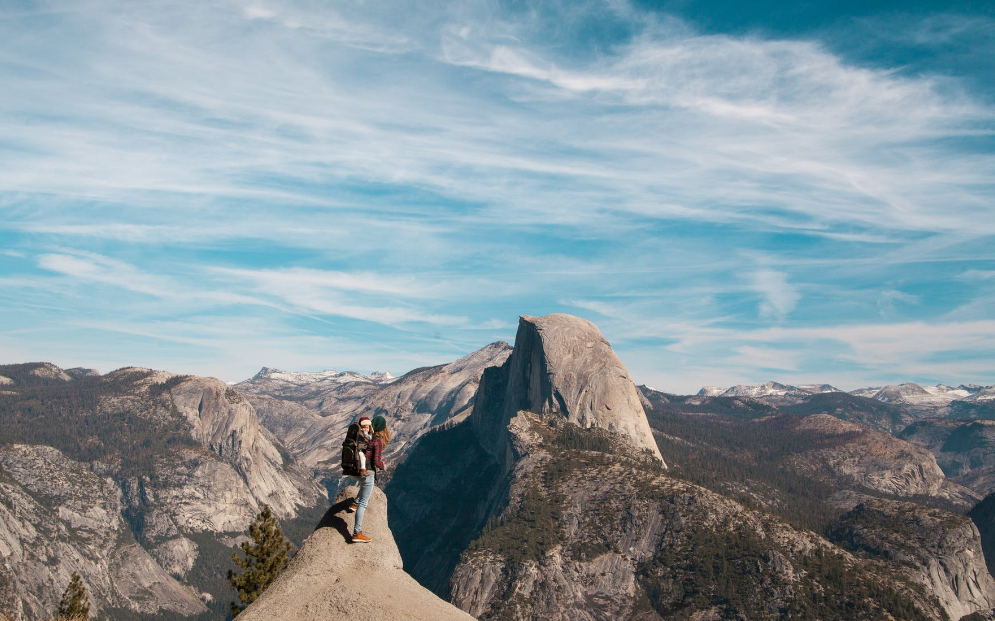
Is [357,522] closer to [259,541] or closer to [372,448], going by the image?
[372,448]

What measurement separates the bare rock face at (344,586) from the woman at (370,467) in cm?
60

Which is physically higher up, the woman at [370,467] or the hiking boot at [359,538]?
the woman at [370,467]

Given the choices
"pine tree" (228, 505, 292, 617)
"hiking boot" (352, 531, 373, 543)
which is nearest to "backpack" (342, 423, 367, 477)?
"hiking boot" (352, 531, 373, 543)

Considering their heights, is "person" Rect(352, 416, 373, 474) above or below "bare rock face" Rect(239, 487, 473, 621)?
above

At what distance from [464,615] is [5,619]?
2558cm

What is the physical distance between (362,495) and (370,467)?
3.58ft

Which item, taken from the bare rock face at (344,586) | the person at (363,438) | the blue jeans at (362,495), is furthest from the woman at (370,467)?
the bare rock face at (344,586)

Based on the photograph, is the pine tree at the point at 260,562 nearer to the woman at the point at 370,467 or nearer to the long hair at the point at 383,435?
Result: the woman at the point at 370,467

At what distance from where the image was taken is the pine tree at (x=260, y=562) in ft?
256

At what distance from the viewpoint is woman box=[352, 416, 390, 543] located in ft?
88.4

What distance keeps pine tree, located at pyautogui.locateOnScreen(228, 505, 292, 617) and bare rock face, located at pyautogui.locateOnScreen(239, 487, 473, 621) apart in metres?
54.6

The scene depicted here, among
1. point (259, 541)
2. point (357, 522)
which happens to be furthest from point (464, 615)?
point (259, 541)

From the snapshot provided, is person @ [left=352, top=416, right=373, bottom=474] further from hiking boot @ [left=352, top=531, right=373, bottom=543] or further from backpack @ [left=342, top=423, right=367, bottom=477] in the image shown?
hiking boot @ [left=352, top=531, right=373, bottom=543]

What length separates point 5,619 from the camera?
36500 millimetres
